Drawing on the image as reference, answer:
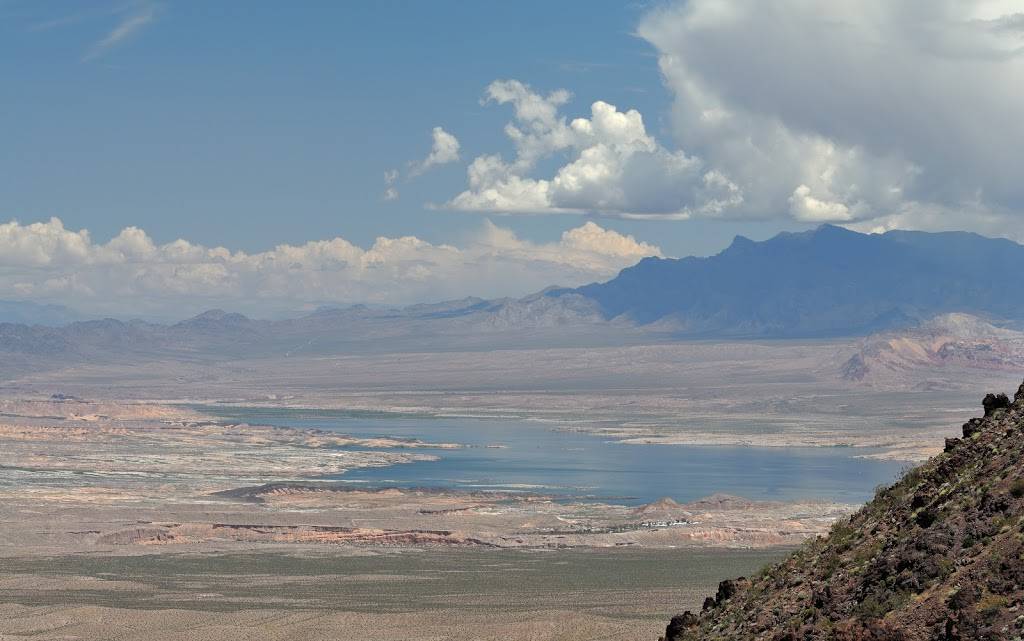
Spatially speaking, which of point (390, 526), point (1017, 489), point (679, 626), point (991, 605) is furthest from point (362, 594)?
point (991, 605)

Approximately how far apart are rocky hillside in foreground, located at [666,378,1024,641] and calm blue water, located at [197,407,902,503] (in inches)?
3215

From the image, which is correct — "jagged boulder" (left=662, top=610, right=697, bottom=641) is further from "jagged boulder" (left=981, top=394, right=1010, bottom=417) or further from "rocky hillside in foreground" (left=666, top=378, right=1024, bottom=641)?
"jagged boulder" (left=981, top=394, right=1010, bottom=417)

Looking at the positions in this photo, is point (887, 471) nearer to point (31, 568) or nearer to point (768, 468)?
point (768, 468)

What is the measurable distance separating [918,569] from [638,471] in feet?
372

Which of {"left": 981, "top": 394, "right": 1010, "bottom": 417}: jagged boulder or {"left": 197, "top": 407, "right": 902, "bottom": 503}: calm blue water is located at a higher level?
{"left": 981, "top": 394, "right": 1010, "bottom": 417}: jagged boulder

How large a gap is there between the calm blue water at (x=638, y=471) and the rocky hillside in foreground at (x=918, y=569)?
268ft

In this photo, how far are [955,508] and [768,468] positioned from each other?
119 meters

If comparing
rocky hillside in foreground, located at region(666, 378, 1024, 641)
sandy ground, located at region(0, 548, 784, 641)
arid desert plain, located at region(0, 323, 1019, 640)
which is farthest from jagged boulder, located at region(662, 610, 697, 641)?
arid desert plain, located at region(0, 323, 1019, 640)

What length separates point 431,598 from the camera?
61719 millimetres

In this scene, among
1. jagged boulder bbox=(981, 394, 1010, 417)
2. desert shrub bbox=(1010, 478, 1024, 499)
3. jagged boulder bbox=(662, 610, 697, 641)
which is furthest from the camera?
jagged boulder bbox=(662, 610, 697, 641)

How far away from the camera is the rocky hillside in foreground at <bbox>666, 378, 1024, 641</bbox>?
2106cm

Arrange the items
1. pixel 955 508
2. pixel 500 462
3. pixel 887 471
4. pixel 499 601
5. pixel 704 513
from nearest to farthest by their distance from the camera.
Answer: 1. pixel 955 508
2. pixel 499 601
3. pixel 704 513
4. pixel 887 471
5. pixel 500 462

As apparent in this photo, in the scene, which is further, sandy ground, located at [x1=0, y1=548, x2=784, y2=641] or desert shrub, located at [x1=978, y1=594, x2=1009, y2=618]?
sandy ground, located at [x1=0, y1=548, x2=784, y2=641]

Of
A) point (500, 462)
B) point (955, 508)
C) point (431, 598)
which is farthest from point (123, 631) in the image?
point (500, 462)
